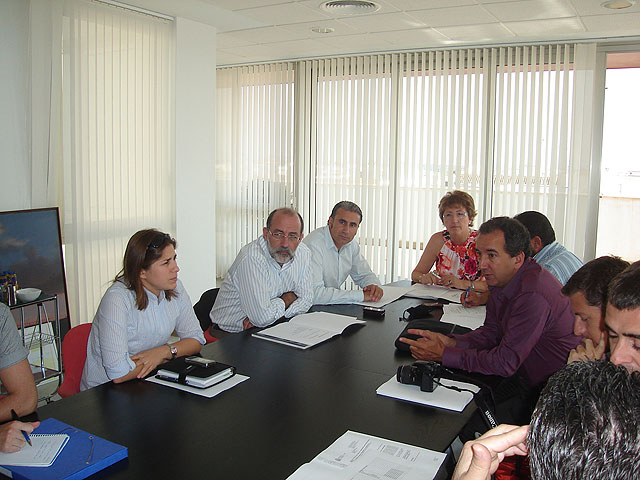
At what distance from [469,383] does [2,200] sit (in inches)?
149

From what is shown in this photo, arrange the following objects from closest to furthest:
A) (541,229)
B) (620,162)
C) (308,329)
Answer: (308,329) → (541,229) → (620,162)

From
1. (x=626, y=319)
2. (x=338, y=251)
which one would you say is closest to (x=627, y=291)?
(x=626, y=319)

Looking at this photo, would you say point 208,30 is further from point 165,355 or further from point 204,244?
point 165,355

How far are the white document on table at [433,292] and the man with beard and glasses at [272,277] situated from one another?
2.89 feet


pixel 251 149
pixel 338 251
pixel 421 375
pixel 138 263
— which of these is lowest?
pixel 421 375

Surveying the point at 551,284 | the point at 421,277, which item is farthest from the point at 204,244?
the point at 551,284

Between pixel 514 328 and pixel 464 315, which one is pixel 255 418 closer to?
pixel 514 328

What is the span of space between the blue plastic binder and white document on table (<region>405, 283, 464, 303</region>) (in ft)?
8.79

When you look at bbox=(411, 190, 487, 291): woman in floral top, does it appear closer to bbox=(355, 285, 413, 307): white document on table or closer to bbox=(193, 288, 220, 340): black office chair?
bbox=(355, 285, 413, 307): white document on table

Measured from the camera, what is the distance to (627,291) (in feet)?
4.93

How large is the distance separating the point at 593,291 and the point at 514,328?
0.53 meters

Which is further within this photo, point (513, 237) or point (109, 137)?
point (109, 137)

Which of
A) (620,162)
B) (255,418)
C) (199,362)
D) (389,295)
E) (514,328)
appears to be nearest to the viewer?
(255,418)

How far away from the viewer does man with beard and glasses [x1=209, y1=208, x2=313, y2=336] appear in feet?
10.9
